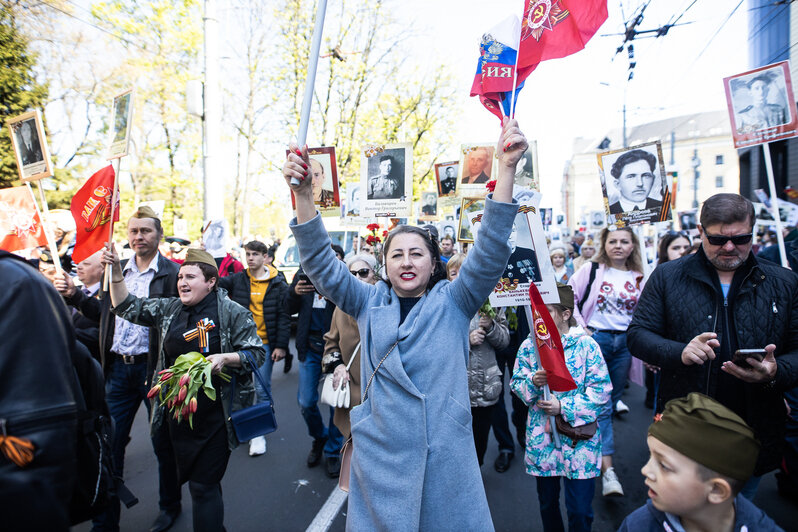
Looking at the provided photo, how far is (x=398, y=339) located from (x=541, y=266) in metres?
1.49

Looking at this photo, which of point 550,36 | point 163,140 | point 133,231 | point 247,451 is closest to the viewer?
point 550,36

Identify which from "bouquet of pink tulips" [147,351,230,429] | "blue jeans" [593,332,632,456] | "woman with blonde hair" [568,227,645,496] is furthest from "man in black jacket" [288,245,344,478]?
"blue jeans" [593,332,632,456]

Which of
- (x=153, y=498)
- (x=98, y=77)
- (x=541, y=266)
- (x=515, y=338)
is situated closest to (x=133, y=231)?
(x=153, y=498)

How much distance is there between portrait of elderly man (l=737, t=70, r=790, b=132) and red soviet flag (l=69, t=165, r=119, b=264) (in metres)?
5.72

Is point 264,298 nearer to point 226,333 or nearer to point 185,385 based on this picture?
point 226,333

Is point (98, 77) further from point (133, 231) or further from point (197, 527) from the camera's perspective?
point (197, 527)

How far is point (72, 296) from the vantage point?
138 inches

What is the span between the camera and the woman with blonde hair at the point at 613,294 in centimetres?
445

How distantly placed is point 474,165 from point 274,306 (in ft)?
9.92

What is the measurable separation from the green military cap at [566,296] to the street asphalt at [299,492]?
65.7 inches

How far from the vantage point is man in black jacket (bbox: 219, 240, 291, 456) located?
16.1 feet

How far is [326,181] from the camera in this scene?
4.94 metres

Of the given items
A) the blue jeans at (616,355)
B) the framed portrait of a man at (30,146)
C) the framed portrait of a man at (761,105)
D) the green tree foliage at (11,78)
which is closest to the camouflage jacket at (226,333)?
the framed portrait of a man at (30,146)

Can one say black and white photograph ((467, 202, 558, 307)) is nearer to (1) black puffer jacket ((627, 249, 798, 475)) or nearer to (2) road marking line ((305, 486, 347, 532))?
(1) black puffer jacket ((627, 249, 798, 475))
